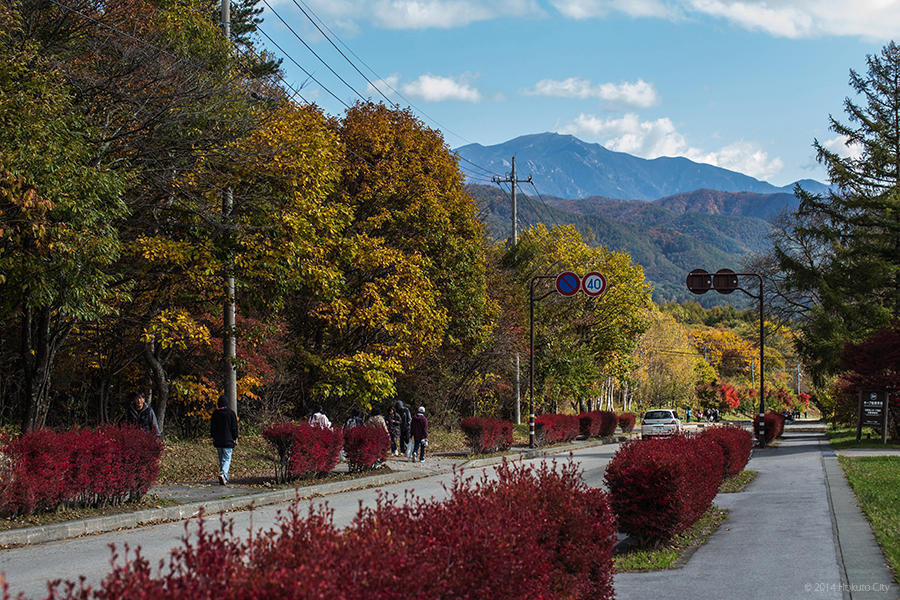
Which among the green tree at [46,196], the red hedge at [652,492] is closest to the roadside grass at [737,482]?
the red hedge at [652,492]

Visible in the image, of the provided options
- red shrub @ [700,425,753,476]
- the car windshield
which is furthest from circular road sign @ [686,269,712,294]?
red shrub @ [700,425,753,476]

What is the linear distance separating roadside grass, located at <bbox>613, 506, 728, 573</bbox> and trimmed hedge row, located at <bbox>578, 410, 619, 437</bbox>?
104 feet

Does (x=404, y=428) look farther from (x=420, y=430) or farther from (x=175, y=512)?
(x=175, y=512)

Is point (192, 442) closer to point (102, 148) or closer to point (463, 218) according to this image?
point (102, 148)

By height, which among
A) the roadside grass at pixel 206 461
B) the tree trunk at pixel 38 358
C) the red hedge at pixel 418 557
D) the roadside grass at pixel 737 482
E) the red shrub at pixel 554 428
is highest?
the tree trunk at pixel 38 358

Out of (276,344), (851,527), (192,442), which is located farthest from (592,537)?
(276,344)

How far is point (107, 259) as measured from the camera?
13664mm

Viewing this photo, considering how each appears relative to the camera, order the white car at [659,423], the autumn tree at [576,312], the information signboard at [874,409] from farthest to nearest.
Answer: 1. the autumn tree at [576,312]
2. the white car at [659,423]
3. the information signboard at [874,409]

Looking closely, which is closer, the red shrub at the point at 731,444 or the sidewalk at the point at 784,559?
the sidewalk at the point at 784,559

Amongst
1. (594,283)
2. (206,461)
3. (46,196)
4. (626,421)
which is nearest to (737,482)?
(206,461)

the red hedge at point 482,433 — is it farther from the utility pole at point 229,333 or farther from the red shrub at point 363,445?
the utility pole at point 229,333

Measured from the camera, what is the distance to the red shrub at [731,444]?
1638 cm

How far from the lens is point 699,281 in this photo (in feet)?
114

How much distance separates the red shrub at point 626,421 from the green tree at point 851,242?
578 inches
